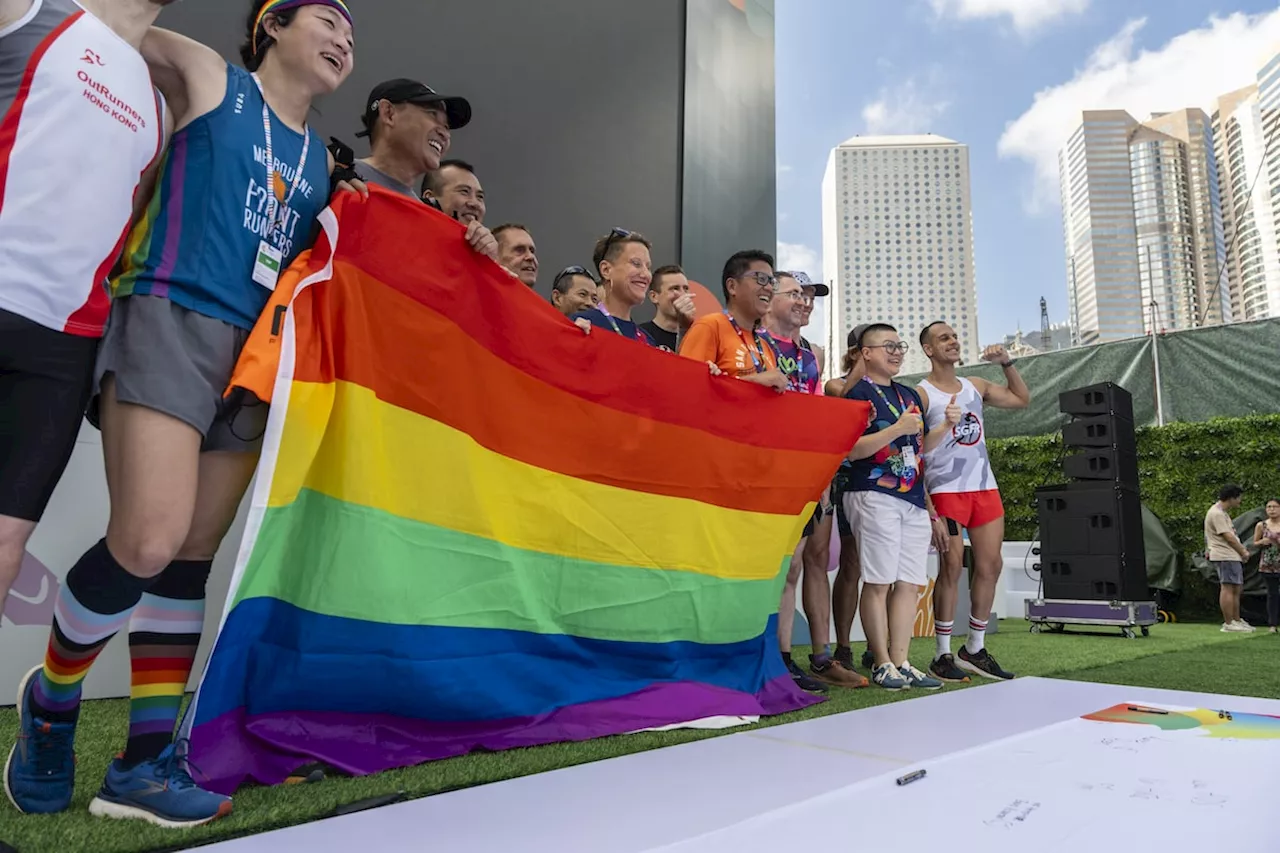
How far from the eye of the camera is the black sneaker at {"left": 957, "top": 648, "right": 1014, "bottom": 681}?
3.90 m

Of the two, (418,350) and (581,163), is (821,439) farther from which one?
(581,163)

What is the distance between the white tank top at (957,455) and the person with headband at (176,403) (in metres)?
3.11

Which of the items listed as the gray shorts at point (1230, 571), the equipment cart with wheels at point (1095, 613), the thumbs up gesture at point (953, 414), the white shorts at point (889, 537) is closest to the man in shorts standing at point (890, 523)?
the white shorts at point (889, 537)

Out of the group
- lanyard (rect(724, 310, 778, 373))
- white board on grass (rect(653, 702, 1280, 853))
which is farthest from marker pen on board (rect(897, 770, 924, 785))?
lanyard (rect(724, 310, 778, 373))

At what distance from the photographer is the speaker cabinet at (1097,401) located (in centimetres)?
665

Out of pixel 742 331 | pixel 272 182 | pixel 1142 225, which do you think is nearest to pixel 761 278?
pixel 742 331

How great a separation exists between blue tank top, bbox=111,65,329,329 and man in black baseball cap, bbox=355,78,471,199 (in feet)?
1.68

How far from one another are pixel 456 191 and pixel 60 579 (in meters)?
1.94

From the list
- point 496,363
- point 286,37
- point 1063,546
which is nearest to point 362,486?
point 496,363

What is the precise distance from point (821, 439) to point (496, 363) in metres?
1.44

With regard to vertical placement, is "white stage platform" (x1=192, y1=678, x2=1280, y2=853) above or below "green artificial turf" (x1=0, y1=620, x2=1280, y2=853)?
above

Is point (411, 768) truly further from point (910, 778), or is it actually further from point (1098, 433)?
point (1098, 433)

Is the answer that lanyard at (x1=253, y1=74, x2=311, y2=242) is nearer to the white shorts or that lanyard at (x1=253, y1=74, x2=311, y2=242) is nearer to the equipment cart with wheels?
the white shorts

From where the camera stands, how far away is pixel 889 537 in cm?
344
